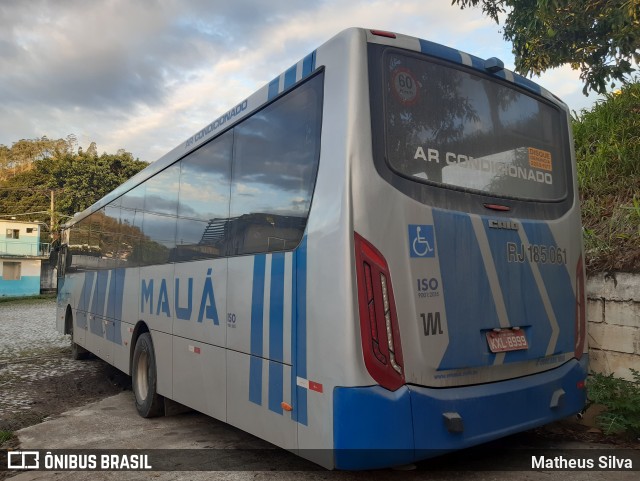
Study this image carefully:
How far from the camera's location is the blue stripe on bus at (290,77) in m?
4.16

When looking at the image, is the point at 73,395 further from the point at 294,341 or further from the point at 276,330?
the point at 294,341

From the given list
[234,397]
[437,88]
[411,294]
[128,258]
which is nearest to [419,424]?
[411,294]

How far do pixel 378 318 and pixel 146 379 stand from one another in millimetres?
4545

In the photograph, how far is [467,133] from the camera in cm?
407

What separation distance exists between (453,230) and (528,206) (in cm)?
101

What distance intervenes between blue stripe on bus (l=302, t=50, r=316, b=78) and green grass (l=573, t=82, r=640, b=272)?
3.53 metres

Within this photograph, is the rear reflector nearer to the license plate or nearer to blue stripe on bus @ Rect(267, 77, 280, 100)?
→ blue stripe on bus @ Rect(267, 77, 280, 100)

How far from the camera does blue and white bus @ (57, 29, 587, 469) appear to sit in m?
3.37

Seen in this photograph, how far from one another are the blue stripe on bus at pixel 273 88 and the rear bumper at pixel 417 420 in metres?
2.38

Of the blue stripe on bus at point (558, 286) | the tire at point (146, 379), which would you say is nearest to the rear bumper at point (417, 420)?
the blue stripe on bus at point (558, 286)

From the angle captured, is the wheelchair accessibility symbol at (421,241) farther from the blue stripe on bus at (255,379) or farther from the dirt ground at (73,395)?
the dirt ground at (73,395)

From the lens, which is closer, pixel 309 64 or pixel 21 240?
pixel 309 64

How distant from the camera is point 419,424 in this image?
3.36m

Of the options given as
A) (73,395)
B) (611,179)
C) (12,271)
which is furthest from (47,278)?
(611,179)
